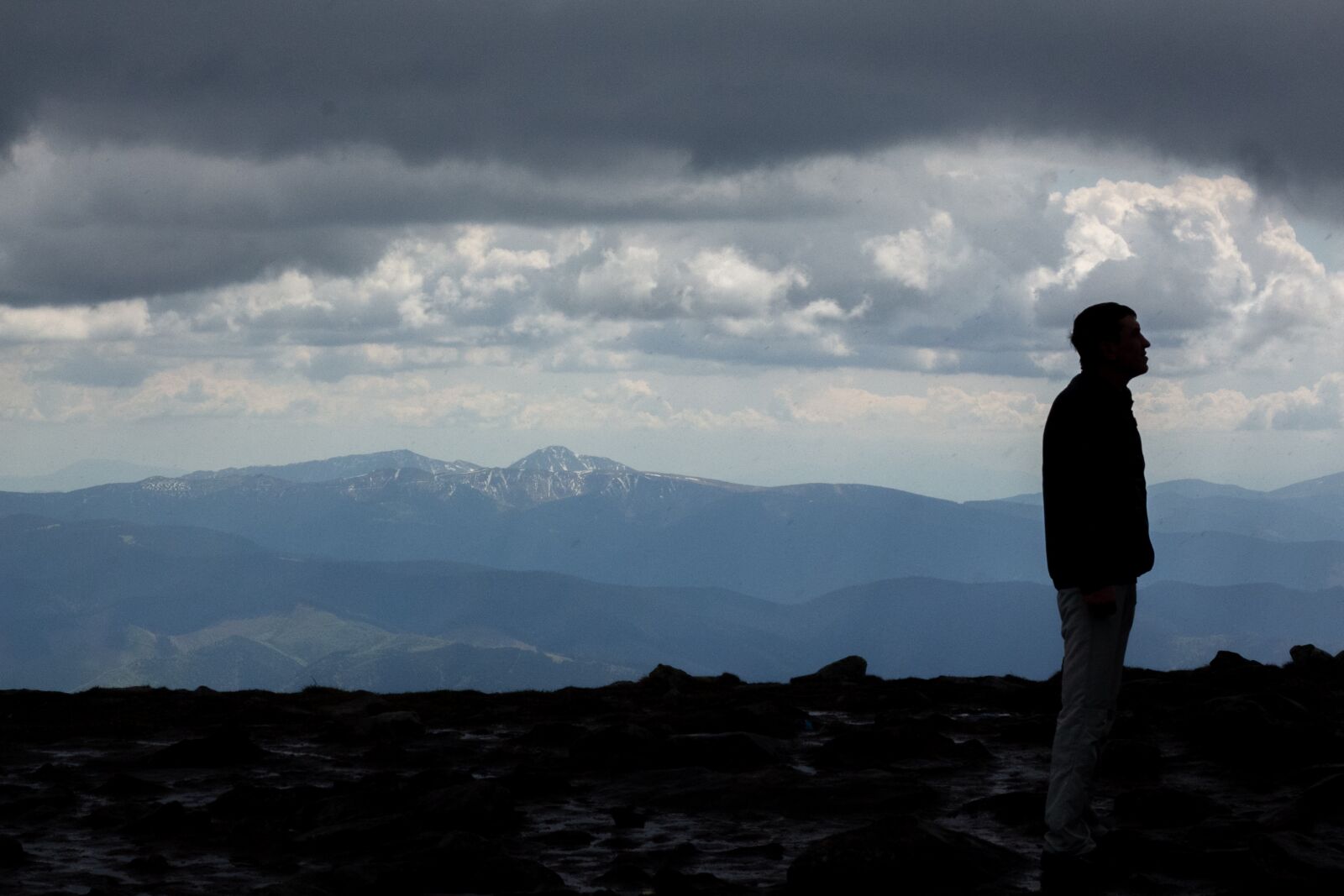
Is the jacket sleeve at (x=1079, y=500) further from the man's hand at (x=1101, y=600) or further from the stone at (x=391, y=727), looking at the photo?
the stone at (x=391, y=727)

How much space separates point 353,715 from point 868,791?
13.9m

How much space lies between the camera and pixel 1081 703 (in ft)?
35.4

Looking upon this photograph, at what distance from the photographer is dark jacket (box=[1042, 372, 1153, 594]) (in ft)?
34.7

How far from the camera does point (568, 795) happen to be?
53.8 ft

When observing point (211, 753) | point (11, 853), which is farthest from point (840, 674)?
point (11, 853)

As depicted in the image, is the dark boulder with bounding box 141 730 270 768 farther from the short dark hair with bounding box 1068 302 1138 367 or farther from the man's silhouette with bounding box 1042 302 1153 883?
the short dark hair with bounding box 1068 302 1138 367

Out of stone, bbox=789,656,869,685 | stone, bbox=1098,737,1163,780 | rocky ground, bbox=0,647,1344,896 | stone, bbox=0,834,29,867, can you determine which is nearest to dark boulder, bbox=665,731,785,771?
rocky ground, bbox=0,647,1344,896

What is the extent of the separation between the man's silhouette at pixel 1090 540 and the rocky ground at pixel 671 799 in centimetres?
91

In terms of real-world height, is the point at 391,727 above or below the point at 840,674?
below

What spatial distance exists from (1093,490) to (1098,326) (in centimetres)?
143

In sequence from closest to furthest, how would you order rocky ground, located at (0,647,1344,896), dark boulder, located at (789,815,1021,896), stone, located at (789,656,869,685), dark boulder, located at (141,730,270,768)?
dark boulder, located at (789,815,1021,896) → rocky ground, located at (0,647,1344,896) → dark boulder, located at (141,730,270,768) → stone, located at (789,656,869,685)

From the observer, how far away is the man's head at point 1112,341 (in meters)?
10.9

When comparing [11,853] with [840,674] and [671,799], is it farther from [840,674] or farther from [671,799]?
[840,674]

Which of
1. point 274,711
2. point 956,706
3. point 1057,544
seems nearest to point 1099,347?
point 1057,544
